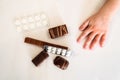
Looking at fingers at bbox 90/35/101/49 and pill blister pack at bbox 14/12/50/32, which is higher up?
pill blister pack at bbox 14/12/50/32

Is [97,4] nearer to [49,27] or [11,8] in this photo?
[49,27]

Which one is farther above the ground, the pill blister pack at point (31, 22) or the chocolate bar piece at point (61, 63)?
the pill blister pack at point (31, 22)

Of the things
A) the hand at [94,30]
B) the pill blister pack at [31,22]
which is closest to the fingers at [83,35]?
the hand at [94,30]

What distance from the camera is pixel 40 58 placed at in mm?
750

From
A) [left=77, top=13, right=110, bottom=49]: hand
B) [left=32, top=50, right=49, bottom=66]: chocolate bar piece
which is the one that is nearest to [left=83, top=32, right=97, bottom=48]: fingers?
[left=77, top=13, right=110, bottom=49]: hand

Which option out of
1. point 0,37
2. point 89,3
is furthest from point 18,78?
point 89,3

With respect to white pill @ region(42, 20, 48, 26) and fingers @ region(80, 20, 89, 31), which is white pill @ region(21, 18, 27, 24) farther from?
fingers @ region(80, 20, 89, 31)

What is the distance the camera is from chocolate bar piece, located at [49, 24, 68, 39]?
2.56 ft

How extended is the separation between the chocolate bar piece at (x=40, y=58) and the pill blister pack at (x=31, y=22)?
11 centimetres

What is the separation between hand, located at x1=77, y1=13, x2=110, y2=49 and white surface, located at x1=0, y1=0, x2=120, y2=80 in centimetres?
2

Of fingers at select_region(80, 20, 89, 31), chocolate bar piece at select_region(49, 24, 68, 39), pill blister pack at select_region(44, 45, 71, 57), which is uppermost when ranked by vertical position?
fingers at select_region(80, 20, 89, 31)

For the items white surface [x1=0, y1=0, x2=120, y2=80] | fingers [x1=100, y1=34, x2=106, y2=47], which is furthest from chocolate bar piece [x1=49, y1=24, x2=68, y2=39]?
fingers [x1=100, y1=34, x2=106, y2=47]

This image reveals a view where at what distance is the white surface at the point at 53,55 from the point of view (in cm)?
74

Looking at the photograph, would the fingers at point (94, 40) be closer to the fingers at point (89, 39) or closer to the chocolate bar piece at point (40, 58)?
the fingers at point (89, 39)
